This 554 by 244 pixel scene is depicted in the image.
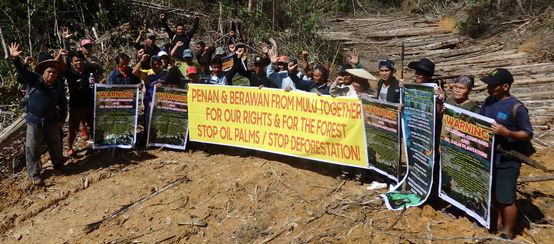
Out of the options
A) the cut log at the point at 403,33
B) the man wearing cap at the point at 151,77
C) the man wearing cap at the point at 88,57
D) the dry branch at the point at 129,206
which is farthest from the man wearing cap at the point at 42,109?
the cut log at the point at 403,33

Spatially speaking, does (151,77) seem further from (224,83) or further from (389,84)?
(389,84)

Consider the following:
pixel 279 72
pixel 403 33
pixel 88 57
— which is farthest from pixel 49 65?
pixel 403 33

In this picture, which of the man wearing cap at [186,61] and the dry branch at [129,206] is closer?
the dry branch at [129,206]

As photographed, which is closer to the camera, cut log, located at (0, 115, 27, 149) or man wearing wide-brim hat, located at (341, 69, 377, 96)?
man wearing wide-brim hat, located at (341, 69, 377, 96)

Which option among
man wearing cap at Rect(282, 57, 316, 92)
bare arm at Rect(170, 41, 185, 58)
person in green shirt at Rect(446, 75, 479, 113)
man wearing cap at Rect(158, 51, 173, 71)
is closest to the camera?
person in green shirt at Rect(446, 75, 479, 113)

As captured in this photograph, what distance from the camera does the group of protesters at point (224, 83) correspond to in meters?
4.45

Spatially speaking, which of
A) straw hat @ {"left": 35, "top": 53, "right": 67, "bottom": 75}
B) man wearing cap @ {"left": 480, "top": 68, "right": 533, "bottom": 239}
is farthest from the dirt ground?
straw hat @ {"left": 35, "top": 53, "right": 67, "bottom": 75}

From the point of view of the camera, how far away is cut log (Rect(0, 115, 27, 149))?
750 centimetres

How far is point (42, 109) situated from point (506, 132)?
6332 mm

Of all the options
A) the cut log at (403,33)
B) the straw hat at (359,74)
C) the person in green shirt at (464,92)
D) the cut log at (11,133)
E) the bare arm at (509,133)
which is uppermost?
the cut log at (403,33)

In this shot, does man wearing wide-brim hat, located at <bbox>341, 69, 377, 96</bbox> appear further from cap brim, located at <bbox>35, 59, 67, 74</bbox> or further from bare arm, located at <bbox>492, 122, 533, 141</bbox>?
cap brim, located at <bbox>35, 59, 67, 74</bbox>

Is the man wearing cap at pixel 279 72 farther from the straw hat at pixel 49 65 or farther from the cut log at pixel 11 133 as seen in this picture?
the cut log at pixel 11 133

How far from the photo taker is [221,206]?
613 cm

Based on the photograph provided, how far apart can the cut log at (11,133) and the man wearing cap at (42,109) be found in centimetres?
87
